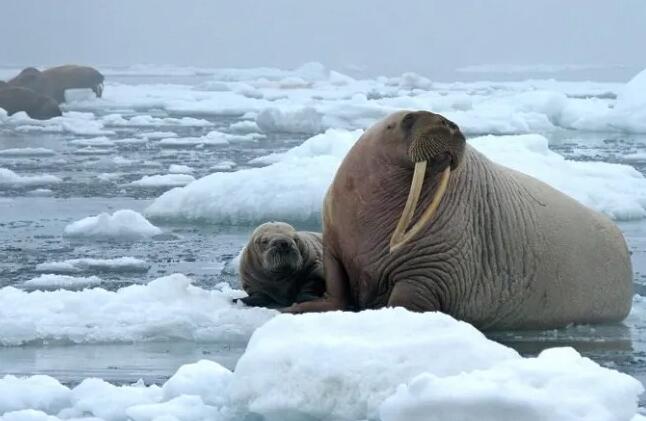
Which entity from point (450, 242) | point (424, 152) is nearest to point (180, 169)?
point (450, 242)

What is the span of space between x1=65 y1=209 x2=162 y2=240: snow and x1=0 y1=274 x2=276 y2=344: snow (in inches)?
103

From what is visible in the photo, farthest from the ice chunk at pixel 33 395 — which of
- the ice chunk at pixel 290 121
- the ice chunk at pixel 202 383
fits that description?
the ice chunk at pixel 290 121

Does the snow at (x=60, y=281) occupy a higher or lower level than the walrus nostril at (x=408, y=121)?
lower

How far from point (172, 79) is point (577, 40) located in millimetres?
19692

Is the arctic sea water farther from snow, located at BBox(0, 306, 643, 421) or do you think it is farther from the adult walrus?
snow, located at BBox(0, 306, 643, 421)

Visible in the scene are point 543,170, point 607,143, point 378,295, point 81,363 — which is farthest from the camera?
point 607,143

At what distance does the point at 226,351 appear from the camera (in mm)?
4688

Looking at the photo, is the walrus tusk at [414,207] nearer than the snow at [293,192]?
Yes

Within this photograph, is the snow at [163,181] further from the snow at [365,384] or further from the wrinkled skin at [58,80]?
the wrinkled skin at [58,80]

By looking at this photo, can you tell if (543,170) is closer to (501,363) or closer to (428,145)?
(428,145)

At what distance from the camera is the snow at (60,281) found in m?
6.06

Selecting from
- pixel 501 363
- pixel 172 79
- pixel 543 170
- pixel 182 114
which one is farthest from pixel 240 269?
pixel 172 79

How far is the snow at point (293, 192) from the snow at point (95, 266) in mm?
1849

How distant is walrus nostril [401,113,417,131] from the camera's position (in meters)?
4.98
